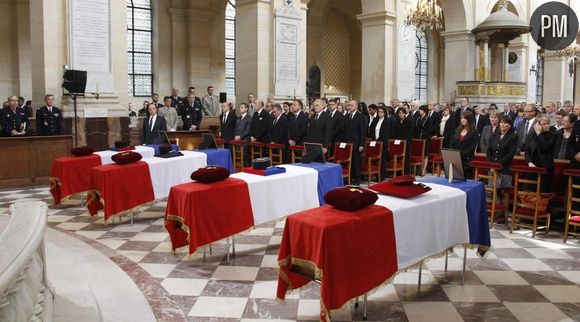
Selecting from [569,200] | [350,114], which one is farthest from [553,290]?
[350,114]

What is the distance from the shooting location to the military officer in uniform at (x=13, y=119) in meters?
11.5

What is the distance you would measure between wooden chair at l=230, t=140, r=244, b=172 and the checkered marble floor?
17.9 ft

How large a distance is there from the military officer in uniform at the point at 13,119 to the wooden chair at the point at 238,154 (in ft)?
15.0

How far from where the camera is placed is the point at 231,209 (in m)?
6.11

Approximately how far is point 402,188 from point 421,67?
27041mm

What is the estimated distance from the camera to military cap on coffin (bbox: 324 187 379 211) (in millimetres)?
4445

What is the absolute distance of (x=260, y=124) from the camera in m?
12.8

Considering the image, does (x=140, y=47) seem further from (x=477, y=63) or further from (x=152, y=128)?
(x=477, y=63)

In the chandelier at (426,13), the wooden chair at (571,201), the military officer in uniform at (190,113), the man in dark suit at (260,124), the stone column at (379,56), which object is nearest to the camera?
the wooden chair at (571,201)

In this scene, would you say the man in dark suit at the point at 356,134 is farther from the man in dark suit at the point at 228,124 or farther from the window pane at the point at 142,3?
the window pane at the point at 142,3

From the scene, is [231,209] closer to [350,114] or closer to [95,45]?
[350,114]

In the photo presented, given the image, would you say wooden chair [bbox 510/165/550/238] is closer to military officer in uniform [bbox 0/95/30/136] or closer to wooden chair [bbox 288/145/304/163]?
wooden chair [bbox 288/145/304/163]

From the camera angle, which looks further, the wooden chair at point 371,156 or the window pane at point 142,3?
the window pane at point 142,3

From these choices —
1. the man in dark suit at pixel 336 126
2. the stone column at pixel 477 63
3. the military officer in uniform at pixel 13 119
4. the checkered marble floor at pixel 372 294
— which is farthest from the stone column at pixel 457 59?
the military officer in uniform at pixel 13 119
